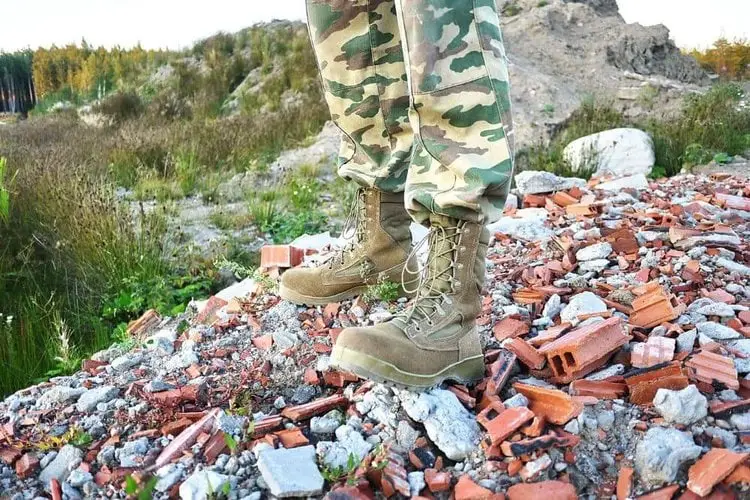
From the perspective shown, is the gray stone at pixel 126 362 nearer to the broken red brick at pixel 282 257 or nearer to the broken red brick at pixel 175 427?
the broken red brick at pixel 175 427

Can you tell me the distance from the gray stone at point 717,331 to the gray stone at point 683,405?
438 mm

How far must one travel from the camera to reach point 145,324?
3.01 m

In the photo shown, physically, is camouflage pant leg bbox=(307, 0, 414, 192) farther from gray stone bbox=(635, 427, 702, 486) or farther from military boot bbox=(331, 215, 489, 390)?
gray stone bbox=(635, 427, 702, 486)

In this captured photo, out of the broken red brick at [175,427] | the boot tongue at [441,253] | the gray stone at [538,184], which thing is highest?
the boot tongue at [441,253]

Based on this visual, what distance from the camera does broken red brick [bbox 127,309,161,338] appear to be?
9.76ft

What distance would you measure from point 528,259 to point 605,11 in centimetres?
1033

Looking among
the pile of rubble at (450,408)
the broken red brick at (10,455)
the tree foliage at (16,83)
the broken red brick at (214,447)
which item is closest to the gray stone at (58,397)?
the pile of rubble at (450,408)

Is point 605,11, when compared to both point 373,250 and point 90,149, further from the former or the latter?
point 373,250

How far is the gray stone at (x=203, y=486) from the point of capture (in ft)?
4.46

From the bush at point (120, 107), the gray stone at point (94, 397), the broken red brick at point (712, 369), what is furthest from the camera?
the bush at point (120, 107)

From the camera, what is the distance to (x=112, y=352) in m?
2.54

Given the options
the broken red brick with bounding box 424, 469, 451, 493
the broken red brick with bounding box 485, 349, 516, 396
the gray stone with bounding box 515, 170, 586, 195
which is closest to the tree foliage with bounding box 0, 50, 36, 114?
the gray stone with bounding box 515, 170, 586, 195

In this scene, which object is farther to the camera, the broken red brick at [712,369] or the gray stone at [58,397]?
the gray stone at [58,397]

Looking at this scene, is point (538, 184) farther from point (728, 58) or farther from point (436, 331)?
point (728, 58)
